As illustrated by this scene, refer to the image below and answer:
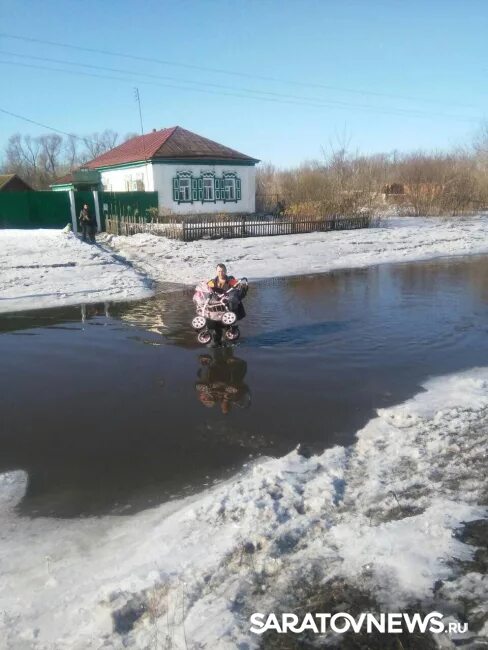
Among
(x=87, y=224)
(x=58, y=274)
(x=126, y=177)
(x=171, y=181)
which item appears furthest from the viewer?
(x=126, y=177)

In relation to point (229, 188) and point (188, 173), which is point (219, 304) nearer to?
point (188, 173)

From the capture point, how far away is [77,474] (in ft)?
16.5

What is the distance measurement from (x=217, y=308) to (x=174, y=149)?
92.2ft

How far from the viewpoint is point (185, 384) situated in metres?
7.30

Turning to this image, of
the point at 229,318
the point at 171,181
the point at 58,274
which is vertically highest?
the point at 171,181

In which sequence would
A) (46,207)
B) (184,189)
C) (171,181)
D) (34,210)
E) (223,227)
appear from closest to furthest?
(223,227) < (34,210) < (46,207) < (171,181) < (184,189)

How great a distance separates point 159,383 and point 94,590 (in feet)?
13.3

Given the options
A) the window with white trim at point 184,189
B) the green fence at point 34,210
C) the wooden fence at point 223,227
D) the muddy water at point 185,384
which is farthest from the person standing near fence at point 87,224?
the muddy water at point 185,384

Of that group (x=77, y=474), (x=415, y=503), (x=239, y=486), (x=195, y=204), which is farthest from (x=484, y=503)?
(x=195, y=204)

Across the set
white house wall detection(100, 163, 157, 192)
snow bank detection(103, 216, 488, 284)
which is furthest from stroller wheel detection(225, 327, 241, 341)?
white house wall detection(100, 163, 157, 192)

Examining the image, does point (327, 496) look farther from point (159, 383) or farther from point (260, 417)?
point (159, 383)

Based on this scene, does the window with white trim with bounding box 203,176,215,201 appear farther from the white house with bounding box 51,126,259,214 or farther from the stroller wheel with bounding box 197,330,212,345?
the stroller wheel with bounding box 197,330,212,345

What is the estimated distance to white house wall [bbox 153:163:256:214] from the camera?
109 ft

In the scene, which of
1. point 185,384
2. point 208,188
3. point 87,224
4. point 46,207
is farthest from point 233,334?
point 208,188
